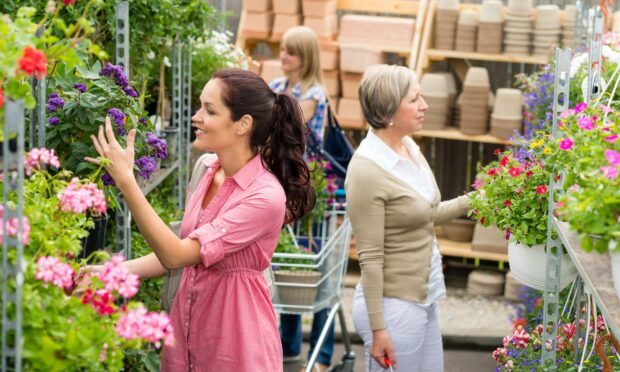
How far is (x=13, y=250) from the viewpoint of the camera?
169 cm

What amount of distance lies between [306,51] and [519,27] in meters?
1.78

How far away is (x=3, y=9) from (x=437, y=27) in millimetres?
3924

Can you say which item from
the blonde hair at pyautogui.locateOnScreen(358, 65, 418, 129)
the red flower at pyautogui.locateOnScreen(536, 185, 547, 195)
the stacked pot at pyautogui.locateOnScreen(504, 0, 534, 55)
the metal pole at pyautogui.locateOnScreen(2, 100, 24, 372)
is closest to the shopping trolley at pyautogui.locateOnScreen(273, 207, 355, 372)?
the blonde hair at pyautogui.locateOnScreen(358, 65, 418, 129)

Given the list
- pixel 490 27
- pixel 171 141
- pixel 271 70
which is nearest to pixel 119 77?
pixel 171 141

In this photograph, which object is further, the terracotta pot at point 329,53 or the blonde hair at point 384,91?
the terracotta pot at point 329,53

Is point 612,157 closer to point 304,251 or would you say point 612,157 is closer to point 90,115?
point 90,115

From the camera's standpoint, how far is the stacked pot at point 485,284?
21.8 feet

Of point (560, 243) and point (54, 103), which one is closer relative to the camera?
point (54, 103)

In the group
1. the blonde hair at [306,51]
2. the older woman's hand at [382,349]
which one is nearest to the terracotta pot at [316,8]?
the blonde hair at [306,51]

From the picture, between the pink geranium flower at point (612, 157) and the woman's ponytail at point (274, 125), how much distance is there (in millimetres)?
1069

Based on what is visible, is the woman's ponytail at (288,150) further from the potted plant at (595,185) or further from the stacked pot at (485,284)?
the stacked pot at (485,284)

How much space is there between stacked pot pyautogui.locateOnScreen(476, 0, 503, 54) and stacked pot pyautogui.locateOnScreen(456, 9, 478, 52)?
5 centimetres

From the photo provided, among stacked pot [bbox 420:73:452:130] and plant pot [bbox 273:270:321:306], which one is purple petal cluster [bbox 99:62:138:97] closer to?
plant pot [bbox 273:270:321:306]

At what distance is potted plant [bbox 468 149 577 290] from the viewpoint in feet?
9.91
